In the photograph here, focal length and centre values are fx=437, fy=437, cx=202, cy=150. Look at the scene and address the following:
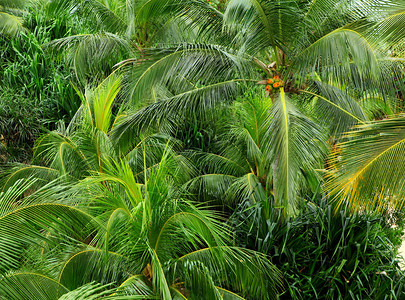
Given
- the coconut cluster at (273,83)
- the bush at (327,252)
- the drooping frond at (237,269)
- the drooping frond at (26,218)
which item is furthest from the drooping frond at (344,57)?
the drooping frond at (26,218)

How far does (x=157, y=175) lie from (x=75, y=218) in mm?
1095

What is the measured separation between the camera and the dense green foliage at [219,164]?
4.31m

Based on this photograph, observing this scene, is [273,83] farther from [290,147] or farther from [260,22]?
[290,147]

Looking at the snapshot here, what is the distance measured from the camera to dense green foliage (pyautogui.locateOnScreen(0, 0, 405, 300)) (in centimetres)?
431

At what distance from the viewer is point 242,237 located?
6539 millimetres

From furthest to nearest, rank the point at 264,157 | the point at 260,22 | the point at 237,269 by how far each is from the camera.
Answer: the point at 264,157
the point at 260,22
the point at 237,269

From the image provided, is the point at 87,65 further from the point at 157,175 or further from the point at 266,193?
the point at 157,175

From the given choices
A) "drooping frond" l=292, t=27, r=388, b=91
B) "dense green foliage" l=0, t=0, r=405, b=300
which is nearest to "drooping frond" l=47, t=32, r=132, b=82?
"dense green foliage" l=0, t=0, r=405, b=300

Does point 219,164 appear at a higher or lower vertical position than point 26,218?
lower

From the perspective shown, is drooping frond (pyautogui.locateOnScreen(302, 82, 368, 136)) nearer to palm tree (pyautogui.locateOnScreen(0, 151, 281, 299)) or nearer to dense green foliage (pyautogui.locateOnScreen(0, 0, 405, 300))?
dense green foliage (pyautogui.locateOnScreen(0, 0, 405, 300))

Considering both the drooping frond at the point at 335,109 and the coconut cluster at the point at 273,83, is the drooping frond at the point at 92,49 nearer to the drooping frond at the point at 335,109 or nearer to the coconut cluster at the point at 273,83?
the coconut cluster at the point at 273,83

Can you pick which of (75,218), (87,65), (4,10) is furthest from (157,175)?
(4,10)

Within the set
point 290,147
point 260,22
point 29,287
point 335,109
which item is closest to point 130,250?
point 29,287

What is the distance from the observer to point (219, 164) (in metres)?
8.62
